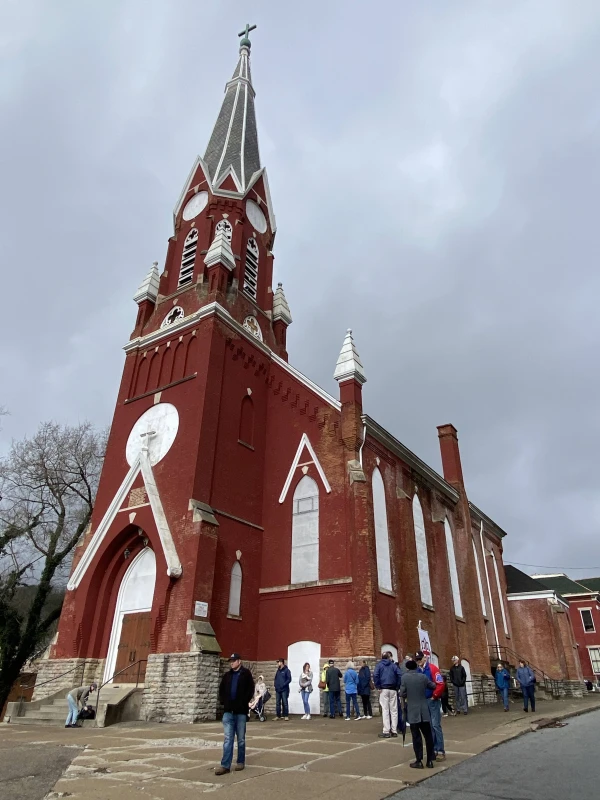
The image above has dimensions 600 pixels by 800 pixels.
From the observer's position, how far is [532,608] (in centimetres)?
3519

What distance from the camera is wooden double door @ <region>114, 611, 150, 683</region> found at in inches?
713

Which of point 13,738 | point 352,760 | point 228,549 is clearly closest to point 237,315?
point 228,549

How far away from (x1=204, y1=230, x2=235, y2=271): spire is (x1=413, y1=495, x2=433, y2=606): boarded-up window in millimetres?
13238

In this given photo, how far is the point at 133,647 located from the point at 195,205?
833 inches

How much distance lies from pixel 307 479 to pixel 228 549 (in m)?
3.97

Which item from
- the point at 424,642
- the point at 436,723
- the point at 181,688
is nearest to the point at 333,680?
the point at 181,688

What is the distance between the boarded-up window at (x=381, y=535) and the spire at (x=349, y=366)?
3745mm

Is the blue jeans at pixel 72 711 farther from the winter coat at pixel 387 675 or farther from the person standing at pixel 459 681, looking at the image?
the person standing at pixel 459 681

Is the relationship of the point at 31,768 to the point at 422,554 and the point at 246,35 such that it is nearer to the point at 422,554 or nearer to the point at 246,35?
the point at 422,554

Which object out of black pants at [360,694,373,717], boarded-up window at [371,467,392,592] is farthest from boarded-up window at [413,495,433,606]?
black pants at [360,694,373,717]

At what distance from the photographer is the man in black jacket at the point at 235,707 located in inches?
301

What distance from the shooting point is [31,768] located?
8.43 m

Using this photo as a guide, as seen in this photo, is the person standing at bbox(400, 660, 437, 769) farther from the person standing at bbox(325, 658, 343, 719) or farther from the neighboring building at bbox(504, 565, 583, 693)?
the neighboring building at bbox(504, 565, 583, 693)

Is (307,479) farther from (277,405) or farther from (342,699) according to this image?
(342,699)
